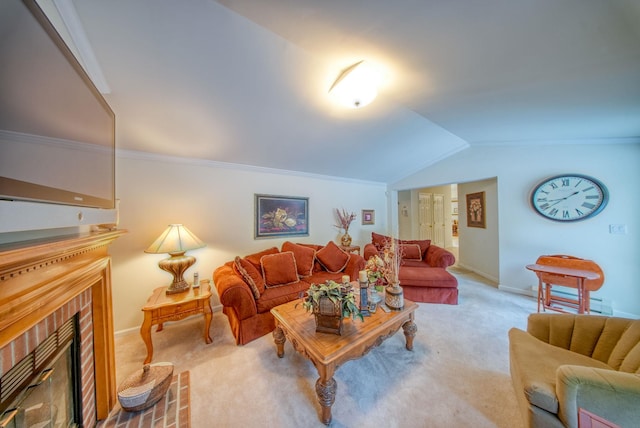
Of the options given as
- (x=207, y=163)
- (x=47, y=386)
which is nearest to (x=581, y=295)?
(x=47, y=386)

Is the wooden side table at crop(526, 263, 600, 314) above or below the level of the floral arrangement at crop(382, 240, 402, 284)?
below

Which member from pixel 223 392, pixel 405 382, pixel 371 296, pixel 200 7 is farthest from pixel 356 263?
pixel 200 7

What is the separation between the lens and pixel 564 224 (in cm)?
292

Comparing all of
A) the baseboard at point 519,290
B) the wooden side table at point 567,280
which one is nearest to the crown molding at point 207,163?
the wooden side table at point 567,280

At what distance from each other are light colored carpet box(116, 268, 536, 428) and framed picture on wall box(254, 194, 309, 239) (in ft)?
Answer: 4.68

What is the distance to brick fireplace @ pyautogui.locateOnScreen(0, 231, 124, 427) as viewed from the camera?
2.15 feet

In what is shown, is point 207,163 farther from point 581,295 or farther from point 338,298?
point 581,295

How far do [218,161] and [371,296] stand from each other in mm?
2597

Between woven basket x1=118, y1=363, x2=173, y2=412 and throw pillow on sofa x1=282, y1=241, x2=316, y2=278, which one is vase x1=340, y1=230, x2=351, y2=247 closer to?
throw pillow on sofa x1=282, y1=241, x2=316, y2=278

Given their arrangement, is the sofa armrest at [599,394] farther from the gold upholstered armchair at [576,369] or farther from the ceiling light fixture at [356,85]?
the ceiling light fixture at [356,85]

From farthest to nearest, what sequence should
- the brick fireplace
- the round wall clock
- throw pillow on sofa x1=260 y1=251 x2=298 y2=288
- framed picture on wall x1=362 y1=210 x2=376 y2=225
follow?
1. framed picture on wall x1=362 y1=210 x2=376 y2=225
2. the round wall clock
3. throw pillow on sofa x1=260 y1=251 x2=298 y2=288
4. the brick fireplace

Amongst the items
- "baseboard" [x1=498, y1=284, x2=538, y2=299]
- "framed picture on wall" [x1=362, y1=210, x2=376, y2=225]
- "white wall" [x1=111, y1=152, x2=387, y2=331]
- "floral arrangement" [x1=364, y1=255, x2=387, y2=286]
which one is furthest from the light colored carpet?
"framed picture on wall" [x1=362, y1=210, x2=376, y2=225]

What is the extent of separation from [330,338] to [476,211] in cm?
423

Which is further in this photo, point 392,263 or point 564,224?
point 564,224
